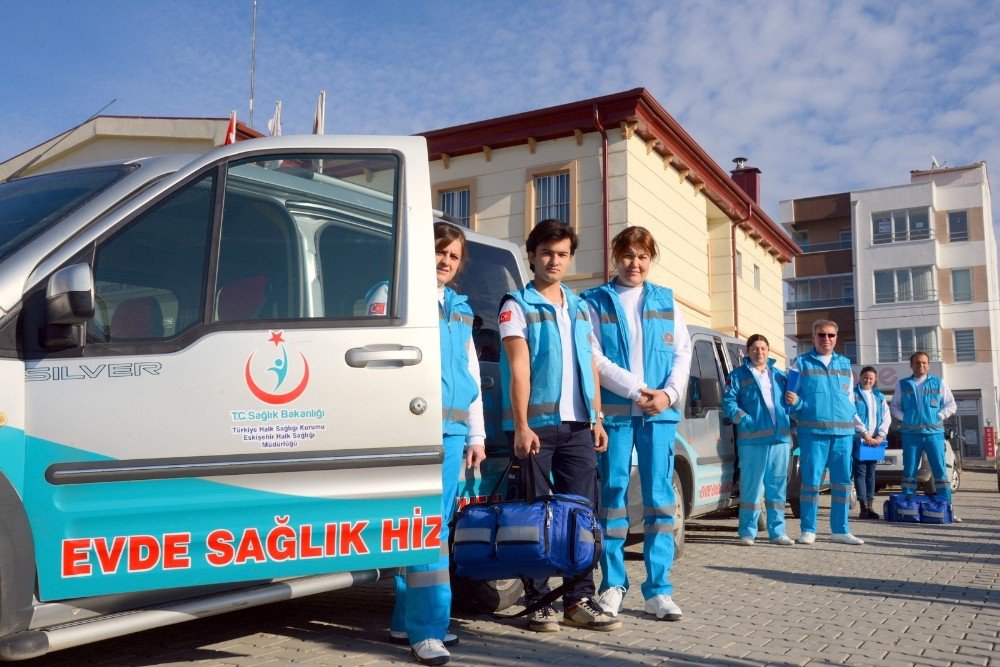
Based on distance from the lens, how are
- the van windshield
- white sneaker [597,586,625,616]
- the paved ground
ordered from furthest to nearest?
white sneaker [597,586,625,616] → the paved ground → the van windshield

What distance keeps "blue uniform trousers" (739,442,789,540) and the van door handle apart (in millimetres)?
5636

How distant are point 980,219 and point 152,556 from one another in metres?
53.8

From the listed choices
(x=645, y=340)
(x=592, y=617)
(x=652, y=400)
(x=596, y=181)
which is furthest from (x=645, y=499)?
(x=596, y=181)

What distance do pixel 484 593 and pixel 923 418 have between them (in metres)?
8.11

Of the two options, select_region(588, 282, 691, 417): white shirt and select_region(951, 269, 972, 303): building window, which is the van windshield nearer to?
select_region(588, 282, 691, 417): white shirt

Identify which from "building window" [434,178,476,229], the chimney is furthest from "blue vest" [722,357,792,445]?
the chimney

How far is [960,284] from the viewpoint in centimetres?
5006

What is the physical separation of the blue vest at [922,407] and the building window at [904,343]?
4071 centimetres

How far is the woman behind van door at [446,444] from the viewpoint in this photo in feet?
13.9

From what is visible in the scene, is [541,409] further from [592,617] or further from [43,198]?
[43,198]

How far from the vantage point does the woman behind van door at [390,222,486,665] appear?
13.9 ft

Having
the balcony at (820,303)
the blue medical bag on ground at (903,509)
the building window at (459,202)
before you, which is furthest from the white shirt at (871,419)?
the balcony at (820,303)

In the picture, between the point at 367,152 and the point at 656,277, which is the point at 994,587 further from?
the point at 656,277

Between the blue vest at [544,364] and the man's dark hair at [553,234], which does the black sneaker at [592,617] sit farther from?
the man's dark hair at [553,234]
